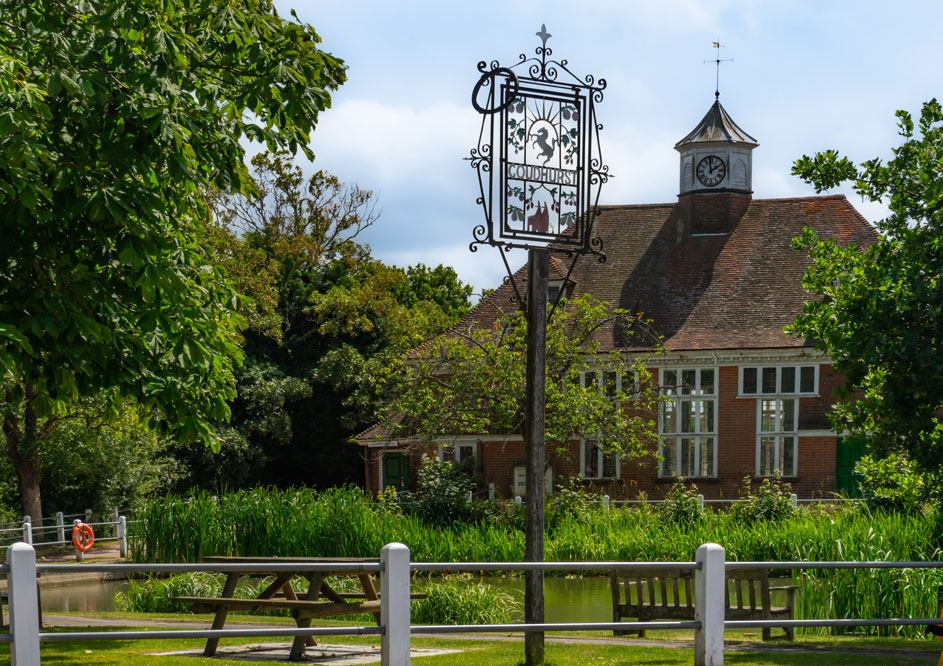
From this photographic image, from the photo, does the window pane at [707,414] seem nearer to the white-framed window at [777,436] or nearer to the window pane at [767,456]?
the white-framed window at [777,436]

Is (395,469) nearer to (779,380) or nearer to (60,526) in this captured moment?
(60,526)

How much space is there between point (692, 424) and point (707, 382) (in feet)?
4.35

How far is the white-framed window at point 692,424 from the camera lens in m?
36.4

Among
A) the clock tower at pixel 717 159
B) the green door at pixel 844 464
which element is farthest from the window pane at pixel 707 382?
the clock tower at pixel 717 159

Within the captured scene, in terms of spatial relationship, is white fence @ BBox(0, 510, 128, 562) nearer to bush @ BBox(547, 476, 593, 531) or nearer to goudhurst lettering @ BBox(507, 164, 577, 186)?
bush @ BBox(547, 476, 593, 531)

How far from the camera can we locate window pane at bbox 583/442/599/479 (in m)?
37.2

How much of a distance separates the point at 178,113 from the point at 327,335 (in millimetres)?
35349

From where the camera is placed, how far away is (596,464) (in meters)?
37.2

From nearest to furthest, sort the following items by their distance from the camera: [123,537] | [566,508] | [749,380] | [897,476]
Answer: [897,476] → [566,508] → [123,537] → [749,380]

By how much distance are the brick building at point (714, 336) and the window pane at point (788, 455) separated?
0.10ft

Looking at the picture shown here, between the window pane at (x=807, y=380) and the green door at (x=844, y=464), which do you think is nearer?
the green door at (x=844, y=464)

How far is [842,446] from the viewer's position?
35188 millimetres

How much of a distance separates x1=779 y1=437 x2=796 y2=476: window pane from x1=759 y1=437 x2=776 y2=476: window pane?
0.75 ft

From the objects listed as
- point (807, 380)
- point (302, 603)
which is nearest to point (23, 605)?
point (302, 603)
